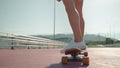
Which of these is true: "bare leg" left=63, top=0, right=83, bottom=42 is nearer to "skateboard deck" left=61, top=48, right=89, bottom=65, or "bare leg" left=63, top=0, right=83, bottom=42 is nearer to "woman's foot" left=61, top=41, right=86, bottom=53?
"woman's foot" left=61, top=41, right=86, bottom=53

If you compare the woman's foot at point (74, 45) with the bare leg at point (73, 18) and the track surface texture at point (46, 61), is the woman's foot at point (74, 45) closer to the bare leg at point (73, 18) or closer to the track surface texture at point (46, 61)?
the bare leg at point (73, 18)

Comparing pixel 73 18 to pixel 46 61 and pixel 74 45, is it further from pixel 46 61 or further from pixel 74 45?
pixel 46 61

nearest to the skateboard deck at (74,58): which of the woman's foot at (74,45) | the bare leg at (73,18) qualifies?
the woman's foot at (74,45)

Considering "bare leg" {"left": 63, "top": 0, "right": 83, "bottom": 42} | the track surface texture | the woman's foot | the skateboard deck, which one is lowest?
the track surface texture

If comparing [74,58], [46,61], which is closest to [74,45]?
[74,58]

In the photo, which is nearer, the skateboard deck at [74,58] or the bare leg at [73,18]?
the skateboard deck at [74,58]

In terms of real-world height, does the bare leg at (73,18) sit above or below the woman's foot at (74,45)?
above

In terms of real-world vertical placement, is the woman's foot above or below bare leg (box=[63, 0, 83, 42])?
below

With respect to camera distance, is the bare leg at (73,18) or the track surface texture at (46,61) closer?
the track surface texture at (46,61)

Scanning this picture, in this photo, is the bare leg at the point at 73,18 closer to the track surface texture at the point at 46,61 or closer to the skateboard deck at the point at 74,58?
the skateboard deck at the point at 74,58

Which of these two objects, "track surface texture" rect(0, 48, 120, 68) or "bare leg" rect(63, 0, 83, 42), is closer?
"track surface texture" rect(0, 48, 120, 68)

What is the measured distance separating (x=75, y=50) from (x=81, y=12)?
2.83 feet

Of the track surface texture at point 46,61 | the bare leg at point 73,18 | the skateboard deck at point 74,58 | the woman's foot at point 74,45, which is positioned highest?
the bare leg at point 73,18

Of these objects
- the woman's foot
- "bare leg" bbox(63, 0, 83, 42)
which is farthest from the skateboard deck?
"bare leg" bbox(63, 0, 83, 42)
